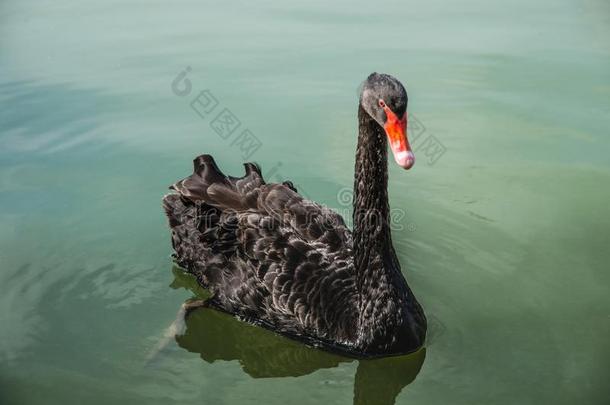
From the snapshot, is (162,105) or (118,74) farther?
(118,74)

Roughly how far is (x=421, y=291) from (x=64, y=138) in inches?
139

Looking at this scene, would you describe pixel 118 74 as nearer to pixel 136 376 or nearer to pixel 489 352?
pixel 136 376

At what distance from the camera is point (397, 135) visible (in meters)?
2.93

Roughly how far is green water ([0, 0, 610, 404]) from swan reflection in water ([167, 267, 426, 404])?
0.04 feet

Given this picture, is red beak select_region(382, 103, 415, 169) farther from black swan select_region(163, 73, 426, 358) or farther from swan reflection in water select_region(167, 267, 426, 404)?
swan reflection in water select_region(167, 267, 426, 404)

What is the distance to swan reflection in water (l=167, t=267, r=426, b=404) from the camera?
136 inches

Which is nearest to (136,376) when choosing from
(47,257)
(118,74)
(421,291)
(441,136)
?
(47,257)

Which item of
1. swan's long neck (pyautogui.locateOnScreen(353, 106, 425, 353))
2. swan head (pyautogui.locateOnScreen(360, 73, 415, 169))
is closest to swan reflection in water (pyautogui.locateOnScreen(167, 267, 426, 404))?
swan's long neck (pyautogui.locateOnScreen(353, 106, 425, 353))

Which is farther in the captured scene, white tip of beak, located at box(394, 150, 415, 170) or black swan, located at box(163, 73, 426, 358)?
black swan, located at box(163, 73, 426, 358)

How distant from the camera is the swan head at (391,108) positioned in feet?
9.54

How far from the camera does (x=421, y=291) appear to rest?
13.5ft

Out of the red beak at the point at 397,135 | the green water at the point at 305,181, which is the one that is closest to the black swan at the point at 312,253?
the red beak at the point at 397,135

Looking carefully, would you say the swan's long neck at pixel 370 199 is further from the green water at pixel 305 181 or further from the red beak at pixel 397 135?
the green water at pixel 305 181

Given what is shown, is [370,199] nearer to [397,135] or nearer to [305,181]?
[397,135]
